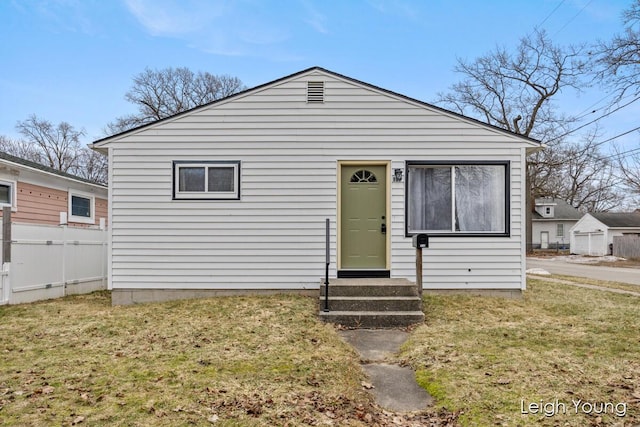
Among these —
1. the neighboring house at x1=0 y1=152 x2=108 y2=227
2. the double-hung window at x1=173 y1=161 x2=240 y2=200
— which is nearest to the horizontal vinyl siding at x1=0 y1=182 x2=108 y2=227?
the neighboring house at x1=0 y1=152 x2=108 y2=227

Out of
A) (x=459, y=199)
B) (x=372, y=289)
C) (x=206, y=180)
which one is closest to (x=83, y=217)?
(x=206, y=180)

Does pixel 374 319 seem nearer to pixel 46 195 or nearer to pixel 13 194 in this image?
pixel 13 194

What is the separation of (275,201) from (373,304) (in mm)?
2624

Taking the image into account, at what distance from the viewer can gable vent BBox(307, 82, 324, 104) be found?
7.48 metres

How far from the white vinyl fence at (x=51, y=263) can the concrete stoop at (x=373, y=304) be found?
5.62 metres

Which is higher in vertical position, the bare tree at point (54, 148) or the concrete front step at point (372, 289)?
the bare tree at point (54, 148)

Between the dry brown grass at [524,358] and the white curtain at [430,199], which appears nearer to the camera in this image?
the dry brown grass at [524,358]

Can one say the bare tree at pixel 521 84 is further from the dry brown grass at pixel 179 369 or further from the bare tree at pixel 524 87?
the dry brown grass at pixel 179 369

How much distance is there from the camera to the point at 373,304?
6.06 metres

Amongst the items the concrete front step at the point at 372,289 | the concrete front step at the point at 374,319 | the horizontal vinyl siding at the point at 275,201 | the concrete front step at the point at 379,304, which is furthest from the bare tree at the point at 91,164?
the concrete front step at the point at 374,319

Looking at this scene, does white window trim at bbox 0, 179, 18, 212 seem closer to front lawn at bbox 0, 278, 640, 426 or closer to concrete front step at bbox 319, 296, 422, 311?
front lawn at bbox 0, 278, 640, 426

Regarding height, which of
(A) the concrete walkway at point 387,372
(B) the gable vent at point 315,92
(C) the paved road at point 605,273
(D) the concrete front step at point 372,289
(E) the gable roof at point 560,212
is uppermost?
(B) the gable vent at point 315,92

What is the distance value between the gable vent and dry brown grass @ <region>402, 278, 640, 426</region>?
406cm

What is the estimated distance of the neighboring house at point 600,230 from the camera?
30.5 metres
